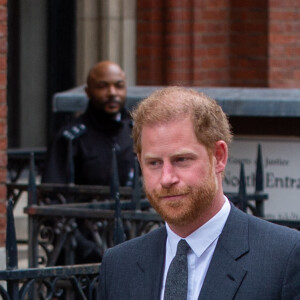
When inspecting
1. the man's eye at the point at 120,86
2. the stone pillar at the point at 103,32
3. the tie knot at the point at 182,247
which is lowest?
the tie knot at the point at 182,247

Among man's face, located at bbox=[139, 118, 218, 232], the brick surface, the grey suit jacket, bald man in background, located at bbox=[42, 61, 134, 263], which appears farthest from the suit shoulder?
the brick surface

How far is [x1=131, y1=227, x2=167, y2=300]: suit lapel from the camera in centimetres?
299

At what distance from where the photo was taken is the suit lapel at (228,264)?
2.88m

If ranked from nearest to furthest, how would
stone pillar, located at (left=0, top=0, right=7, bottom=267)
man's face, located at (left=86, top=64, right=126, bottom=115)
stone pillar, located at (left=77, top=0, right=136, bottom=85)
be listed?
stone pillar, located at (left=0, top=0, right=7, bottom=267), man's face, located at (left=86, top=64, right=126, bottom=115), stone pillar, located at (left=77, top=0, right=136, bottom=85)

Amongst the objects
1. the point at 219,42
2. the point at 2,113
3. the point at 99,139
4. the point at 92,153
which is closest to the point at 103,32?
the point at 219,42

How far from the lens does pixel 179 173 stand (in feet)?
9.40

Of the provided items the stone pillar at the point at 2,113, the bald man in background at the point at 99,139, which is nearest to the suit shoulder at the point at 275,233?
the stone pillar at the point at 2,113

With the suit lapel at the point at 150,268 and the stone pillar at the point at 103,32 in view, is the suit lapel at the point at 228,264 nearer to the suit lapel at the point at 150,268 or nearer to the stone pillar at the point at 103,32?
the suit lapel at the point at 150,268

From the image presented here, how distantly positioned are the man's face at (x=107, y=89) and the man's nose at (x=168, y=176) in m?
4.74

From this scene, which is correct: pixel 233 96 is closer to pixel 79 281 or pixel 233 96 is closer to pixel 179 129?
pixel 79 281

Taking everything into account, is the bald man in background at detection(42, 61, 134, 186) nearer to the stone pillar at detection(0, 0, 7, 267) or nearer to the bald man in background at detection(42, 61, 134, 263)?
the bald man in background at detection(42, 61, 134, 263)

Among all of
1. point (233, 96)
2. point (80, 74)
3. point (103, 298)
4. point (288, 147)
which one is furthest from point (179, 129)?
point (80, 74)

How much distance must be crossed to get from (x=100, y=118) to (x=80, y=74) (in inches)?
135

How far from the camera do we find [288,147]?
6.77 metres
